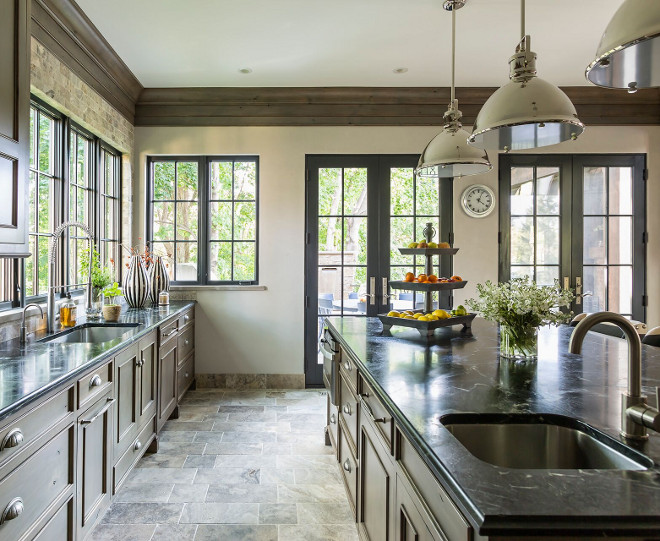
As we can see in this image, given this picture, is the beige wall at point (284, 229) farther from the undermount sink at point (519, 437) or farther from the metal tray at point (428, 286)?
the undermount sink at point (519, 437)

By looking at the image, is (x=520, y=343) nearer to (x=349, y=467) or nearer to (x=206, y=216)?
(x=349, y=467)

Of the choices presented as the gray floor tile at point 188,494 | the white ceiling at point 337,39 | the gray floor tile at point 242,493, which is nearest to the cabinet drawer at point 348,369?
the gray floor tile at point 242,493

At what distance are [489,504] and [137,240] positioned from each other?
4549mm

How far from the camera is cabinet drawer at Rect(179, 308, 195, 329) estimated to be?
13.3 feet

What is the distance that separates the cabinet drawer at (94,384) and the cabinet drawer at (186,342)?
1.69 meters

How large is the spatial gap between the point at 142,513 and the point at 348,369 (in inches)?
53.6

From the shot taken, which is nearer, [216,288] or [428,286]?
[428,286]

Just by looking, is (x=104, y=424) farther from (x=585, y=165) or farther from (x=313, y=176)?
(x=585, y=165)

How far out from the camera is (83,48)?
11.1 feet

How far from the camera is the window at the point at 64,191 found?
3.01 m

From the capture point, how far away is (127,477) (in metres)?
2.74

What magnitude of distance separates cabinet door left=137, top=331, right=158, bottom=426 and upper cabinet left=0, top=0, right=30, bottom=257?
1.10 m

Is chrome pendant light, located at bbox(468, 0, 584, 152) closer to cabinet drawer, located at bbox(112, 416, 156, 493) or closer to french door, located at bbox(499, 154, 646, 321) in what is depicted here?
cabinet drawer, located at bbox(112, 416, 156, 493)

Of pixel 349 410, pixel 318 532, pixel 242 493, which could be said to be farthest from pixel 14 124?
pixel 318 532
